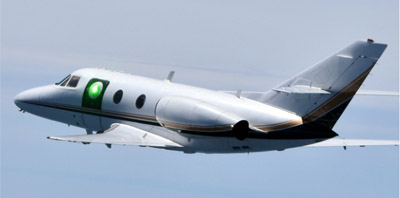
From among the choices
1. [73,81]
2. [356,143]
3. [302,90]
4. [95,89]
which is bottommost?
[356,143]

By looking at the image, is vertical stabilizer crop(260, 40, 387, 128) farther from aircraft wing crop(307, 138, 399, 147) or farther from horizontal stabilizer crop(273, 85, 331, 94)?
aircraft wing crop(307, 138, 399, 147)

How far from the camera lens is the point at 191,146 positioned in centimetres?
3872

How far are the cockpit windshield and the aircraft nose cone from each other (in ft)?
4.07

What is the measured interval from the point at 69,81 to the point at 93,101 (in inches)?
88.8

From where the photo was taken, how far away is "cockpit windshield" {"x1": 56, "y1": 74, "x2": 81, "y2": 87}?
44156 millimetres

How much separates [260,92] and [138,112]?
5.07 meters

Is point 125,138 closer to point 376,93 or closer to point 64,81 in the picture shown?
point 64,81

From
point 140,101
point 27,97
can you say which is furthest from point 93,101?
point 27,97

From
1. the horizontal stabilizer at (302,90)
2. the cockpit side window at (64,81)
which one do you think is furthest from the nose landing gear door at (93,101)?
the horizontal stabilizer at (302,90)

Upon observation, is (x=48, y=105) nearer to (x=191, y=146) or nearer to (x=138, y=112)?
(x=138, y=112)

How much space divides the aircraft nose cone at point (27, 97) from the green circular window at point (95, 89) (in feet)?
11.1

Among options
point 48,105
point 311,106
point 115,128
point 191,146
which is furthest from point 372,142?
point 48,105

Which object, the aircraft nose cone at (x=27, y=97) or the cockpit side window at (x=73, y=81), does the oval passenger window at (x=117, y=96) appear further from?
the aircraft nose cone at (x=27, y=97)

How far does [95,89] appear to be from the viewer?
4300 centimetres
